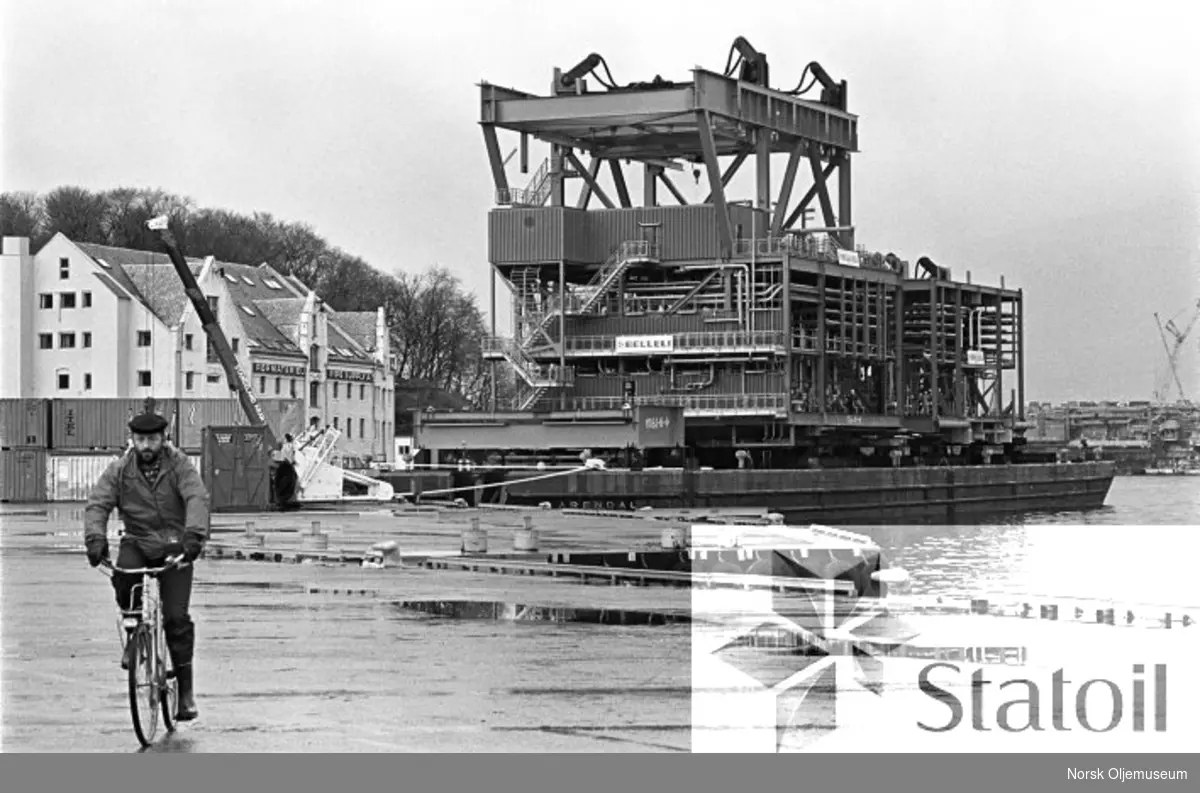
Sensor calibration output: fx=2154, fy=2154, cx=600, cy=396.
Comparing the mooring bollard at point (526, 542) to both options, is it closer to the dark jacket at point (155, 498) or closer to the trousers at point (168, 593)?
the trousers at point (168, 593)

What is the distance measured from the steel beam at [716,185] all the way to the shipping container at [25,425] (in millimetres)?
32152

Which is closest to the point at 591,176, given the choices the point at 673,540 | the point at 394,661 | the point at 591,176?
the point at 591,176

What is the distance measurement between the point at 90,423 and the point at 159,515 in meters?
59.1

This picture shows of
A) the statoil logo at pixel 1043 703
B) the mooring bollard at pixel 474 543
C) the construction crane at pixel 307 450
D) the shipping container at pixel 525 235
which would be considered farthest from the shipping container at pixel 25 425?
the statoil logo at pixel 1043 703

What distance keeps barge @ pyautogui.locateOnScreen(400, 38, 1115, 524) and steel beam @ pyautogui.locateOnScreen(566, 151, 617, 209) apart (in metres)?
0.21

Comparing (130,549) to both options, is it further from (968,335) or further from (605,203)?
(968,335)

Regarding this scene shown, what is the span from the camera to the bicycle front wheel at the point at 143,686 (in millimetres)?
14133

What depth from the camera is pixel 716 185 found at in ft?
306

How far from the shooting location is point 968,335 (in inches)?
4611

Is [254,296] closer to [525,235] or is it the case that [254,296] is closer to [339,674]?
[525,235]

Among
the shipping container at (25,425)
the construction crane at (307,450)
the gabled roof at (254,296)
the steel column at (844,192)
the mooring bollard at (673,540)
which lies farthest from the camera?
the gabled roof at (254,296)

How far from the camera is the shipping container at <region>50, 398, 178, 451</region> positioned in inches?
2830

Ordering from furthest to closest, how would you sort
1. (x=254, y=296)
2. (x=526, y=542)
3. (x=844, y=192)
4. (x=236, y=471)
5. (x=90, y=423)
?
1. (x=254, y=296)
2. (x=844, y=192)
3. (x=90, y=423)
4. (x=236, y=471)
5. (x=526, y=542)
